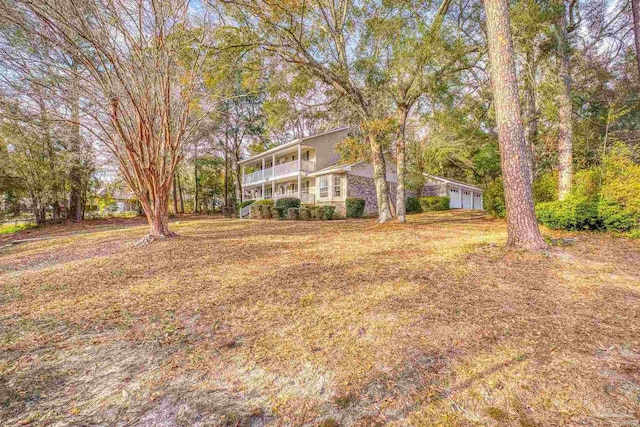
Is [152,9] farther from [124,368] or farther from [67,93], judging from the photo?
[124,368]

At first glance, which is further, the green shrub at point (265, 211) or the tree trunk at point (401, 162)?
the green shrub at point (265, 211)

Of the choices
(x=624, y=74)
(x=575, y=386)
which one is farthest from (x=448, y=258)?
(x=624, y=74)

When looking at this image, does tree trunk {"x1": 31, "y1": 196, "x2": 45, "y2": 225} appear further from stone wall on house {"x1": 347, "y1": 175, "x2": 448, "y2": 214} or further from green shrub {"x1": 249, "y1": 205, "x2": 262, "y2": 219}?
stone wall on house {"x1": 347, "y1": 175, "x2": 448, "y2": 214}

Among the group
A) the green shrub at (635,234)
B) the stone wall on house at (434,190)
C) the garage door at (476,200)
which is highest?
the stone wall on house at (434,190)

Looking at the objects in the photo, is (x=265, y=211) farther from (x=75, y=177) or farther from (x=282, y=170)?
(x=75, y=177)

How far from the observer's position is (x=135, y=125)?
6598 millimetres

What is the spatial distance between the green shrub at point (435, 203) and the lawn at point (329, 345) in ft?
56.4

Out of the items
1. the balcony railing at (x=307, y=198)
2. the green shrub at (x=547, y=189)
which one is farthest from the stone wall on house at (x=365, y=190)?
the green shrub at (x=547, y=189)

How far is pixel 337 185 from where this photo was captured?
18312 millimetres

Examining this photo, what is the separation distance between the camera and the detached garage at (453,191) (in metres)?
22.4

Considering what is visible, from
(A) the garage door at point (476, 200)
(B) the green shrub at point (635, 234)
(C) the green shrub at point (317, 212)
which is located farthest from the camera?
(A) the garage door at point (476, 200)

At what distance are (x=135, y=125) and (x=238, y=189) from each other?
22186 mm

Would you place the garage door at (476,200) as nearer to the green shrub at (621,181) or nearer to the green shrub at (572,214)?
the green shrub at (572,214)

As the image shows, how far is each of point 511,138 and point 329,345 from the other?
509cm
